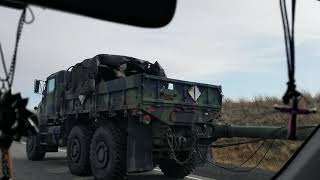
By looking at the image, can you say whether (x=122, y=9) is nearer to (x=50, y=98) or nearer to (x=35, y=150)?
(x=50, y=98)

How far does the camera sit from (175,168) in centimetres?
1448

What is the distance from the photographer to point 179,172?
14375mm

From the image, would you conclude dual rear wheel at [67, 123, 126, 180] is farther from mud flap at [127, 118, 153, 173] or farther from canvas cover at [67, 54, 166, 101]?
canvas cover at [67, 54, 166, 101]

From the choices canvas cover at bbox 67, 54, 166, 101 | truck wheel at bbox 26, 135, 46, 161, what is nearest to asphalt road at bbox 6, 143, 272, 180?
truck wheel at bbox 26, 135, 46, 161

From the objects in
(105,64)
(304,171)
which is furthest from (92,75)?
(304,171)

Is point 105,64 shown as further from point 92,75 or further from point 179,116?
point 179,116

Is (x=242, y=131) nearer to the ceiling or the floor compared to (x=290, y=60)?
nearer to the ceiling

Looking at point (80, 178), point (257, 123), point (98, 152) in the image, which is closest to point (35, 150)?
point (80, 178)

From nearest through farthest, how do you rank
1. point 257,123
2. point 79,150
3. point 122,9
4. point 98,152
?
point 122,9 < point 98,152 < point 79,150 < point 257,123

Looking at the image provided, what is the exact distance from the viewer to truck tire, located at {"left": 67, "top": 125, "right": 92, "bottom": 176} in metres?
14.2

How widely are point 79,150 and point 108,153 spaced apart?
1664 millimetres

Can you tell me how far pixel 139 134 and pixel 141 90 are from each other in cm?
110

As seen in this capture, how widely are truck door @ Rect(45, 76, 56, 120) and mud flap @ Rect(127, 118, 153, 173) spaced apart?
4946mm

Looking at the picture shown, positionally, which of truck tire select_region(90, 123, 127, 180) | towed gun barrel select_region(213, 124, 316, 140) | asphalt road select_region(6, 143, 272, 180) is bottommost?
asphalt road select_region(6, 143, 272, 180)
